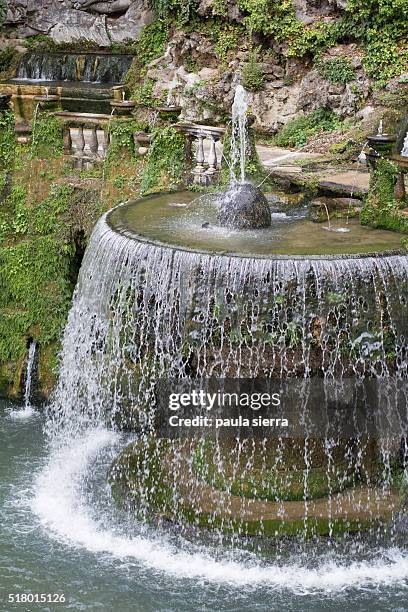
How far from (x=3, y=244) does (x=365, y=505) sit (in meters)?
7.10

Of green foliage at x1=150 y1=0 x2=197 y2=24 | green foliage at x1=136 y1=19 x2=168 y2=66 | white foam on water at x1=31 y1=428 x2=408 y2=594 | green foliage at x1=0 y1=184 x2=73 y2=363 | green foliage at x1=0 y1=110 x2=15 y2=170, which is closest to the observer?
white foam on water at x1=31 y1=428 x2=408 y2=594

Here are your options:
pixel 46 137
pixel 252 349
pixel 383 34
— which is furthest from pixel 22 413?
pixel 383 34

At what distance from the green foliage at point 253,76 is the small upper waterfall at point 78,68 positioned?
4608 millimetres

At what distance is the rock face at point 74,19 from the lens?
2753cm

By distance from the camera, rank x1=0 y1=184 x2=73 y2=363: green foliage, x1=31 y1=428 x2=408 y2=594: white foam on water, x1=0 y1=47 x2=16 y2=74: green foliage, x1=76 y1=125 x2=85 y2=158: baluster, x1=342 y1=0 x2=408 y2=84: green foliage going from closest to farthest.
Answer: x1=31 y1=428 x2=408 y2=594: white foam on water → x1=0 y1=184 x2=73 y2=363: green foliage → x1=76 y1=125 x2=85 y2=158: baluster → x1=342 y1=0 x2=408 y2=84: green foliage → x1=0 y1=47 x2=16 y2=74: green foliage

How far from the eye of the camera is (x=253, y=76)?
2158 centimetres

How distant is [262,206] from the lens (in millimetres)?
11125

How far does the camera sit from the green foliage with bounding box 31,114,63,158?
48.4ft

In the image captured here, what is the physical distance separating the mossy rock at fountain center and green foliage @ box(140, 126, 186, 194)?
4352mm

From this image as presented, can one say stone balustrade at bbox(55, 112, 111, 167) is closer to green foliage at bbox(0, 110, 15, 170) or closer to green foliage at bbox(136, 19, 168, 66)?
green foliage at bbox(0, 110, 15, 170)

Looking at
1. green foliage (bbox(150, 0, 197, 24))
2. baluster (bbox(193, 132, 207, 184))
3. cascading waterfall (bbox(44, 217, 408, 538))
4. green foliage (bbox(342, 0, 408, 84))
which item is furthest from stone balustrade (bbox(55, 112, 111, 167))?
green foliage (bbox(150, 0, 197, 24))

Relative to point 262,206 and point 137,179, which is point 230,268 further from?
point 137,179

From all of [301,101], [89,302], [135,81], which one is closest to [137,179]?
[89,302]

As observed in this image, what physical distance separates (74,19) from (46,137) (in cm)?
1479
